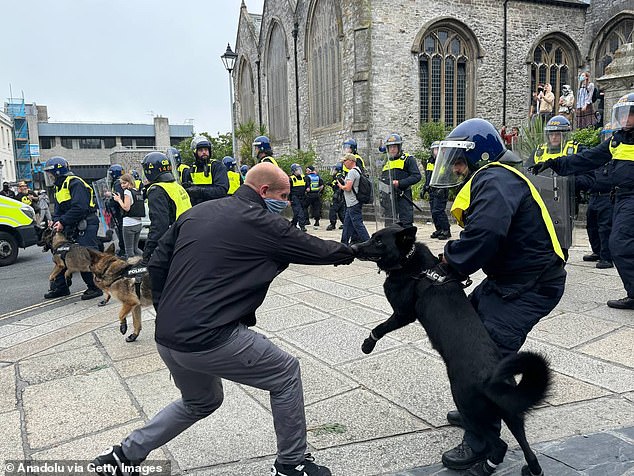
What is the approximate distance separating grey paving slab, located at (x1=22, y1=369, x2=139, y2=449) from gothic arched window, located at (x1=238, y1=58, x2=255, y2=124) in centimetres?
3294

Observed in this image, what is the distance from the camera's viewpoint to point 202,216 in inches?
101

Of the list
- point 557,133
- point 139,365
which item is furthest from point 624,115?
point 139,365

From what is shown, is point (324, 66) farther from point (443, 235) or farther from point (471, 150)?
point (471, 150)

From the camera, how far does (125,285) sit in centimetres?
567

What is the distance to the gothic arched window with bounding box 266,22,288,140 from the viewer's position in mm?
30344

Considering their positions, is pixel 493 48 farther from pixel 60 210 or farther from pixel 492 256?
pixel 492 256

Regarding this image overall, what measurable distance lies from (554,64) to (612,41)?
2571 mm

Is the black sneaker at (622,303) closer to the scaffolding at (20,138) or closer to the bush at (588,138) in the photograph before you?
the bush at (588,138)

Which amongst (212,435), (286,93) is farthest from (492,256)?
(286,93)

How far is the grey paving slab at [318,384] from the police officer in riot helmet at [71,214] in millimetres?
4797

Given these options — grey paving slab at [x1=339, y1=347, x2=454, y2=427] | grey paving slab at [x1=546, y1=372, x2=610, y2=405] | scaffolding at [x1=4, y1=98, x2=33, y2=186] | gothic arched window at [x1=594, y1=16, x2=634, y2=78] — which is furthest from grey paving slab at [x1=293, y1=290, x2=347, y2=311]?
scaffolding at [x1=4, y1=98, x2=33, y2=186]

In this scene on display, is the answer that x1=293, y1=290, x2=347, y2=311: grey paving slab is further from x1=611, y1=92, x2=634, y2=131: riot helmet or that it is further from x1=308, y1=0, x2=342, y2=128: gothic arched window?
x1=308, y1=0, x2=342, y2=128: gothic arched window

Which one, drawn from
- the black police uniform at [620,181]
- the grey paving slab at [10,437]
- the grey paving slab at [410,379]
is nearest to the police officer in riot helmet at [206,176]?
the grey paving slab at [410,379]

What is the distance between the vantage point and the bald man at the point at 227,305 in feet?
7.96
